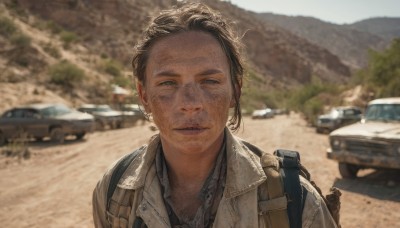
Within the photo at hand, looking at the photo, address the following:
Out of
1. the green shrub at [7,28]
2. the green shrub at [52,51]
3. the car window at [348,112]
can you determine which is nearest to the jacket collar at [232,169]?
the car window at [348,112]

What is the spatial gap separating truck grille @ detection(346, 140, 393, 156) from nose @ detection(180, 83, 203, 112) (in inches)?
232

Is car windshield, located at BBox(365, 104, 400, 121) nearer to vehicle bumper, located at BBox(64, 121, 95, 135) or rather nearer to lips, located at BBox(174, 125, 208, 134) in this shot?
lips, located at BBox(174, 125, 208, 134)

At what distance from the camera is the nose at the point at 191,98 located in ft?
5.13

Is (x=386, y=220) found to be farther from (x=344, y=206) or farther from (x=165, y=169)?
(x=165, y=169)

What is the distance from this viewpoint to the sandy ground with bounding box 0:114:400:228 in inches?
215

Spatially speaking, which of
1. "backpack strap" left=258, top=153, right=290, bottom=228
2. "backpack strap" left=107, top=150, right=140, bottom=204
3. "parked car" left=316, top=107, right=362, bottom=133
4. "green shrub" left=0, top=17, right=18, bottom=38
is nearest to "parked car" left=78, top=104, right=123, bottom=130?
"parked car" left=316, top=107, right=362, bottom=133

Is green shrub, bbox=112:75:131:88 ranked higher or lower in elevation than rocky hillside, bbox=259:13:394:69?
lower

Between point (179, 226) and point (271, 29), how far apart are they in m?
77.0

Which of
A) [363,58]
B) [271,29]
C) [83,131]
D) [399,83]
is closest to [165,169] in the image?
[83,131]

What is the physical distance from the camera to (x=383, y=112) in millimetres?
7773

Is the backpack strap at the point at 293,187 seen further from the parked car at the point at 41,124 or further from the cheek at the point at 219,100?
the parked car at the point at 41,124

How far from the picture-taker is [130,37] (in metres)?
45.9

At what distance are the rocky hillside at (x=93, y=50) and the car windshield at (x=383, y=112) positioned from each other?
4182mm

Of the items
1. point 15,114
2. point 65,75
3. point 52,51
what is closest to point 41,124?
point 15,114
